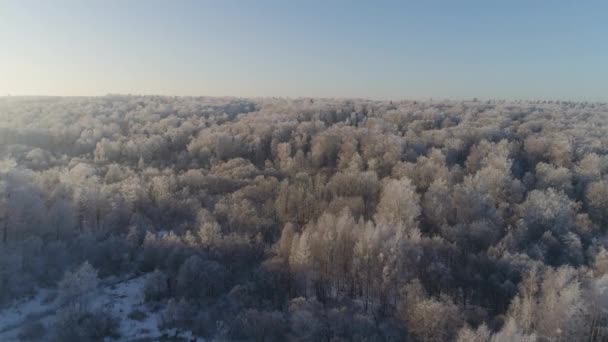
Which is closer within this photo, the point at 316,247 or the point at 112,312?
the point at 112,312

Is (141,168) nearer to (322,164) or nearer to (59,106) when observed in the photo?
(322,164)

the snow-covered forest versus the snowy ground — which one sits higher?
the snow-covered forest

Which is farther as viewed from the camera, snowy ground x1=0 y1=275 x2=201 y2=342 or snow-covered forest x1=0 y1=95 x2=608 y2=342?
snow-covered forest x1=0 y1=95 x2=608 y2=342

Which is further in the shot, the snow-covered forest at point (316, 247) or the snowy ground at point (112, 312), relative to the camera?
the snow-covered forest at point (316, 247)

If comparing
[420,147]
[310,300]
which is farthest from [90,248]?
[420,147]

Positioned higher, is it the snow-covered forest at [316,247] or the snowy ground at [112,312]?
the snow-covered forest at [316,247]
